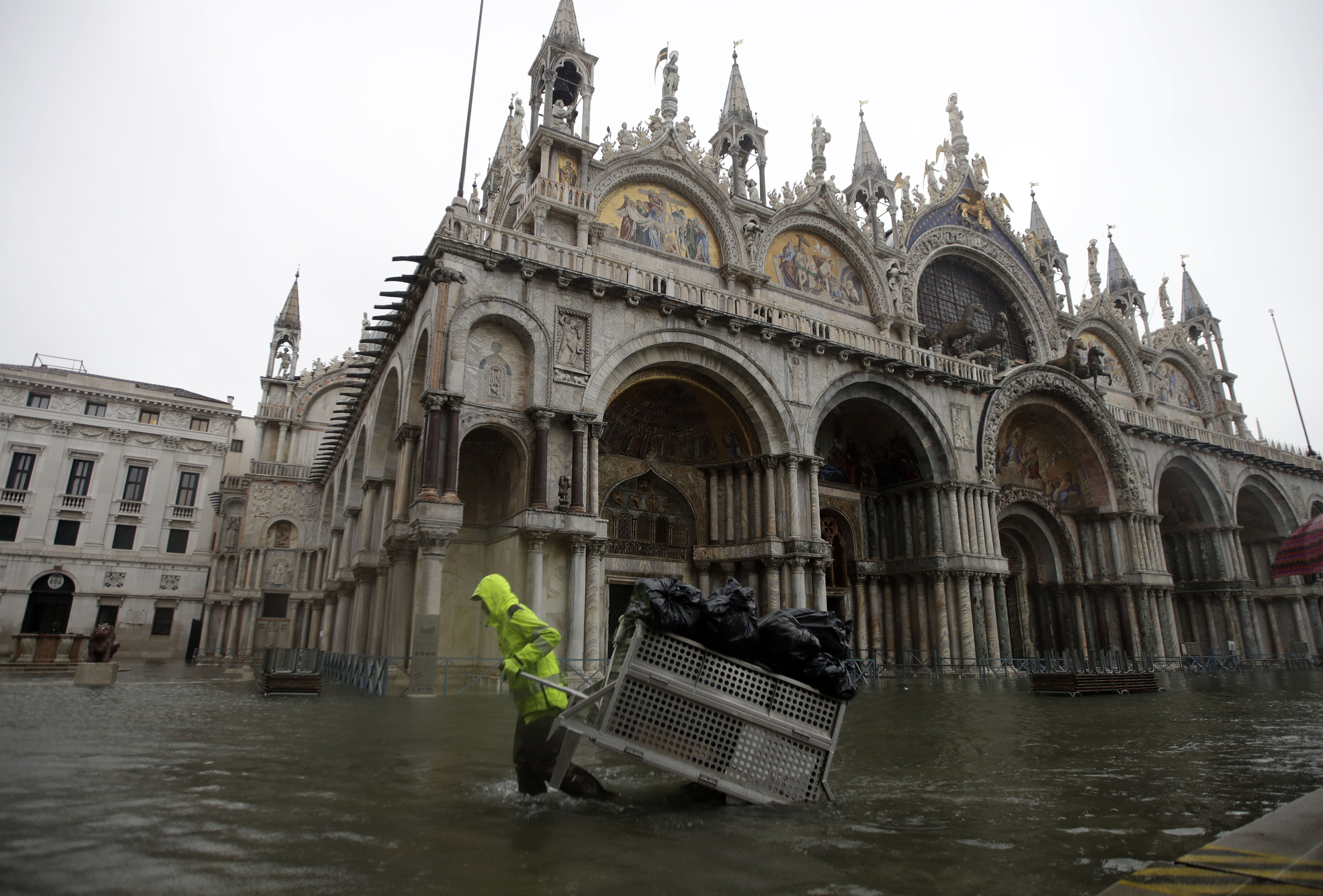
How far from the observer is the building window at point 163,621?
1533 inches

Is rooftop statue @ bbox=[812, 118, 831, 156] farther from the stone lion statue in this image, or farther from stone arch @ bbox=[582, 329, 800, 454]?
the stone lion statue

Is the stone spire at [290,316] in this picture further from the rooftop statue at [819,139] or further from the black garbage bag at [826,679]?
the black garbage bag at [826,679]

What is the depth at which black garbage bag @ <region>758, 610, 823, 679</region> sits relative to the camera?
5379 millimetres

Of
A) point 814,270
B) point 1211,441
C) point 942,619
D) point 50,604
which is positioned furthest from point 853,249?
point 50,604

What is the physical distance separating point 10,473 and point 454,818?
44364mm

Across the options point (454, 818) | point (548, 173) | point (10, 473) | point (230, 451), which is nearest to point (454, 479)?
point (548, 173)

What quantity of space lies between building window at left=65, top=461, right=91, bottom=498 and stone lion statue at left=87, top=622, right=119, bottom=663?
28.0m

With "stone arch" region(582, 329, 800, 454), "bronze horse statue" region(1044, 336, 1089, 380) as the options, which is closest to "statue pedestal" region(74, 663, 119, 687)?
"stone arch" region(582, 329, 800, 454)

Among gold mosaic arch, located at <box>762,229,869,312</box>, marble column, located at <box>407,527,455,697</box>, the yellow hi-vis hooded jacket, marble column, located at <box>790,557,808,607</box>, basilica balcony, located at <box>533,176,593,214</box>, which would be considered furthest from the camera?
gold mosaic arch, located at <box>762,229,869,312</box>

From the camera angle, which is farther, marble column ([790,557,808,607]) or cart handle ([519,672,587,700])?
marble column ([790,557,808,607])

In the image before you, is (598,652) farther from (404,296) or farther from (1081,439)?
(1081,439)

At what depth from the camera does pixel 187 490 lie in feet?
133

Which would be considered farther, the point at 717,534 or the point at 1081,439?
Result: the point at 1081,439

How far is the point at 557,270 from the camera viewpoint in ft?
58.6
